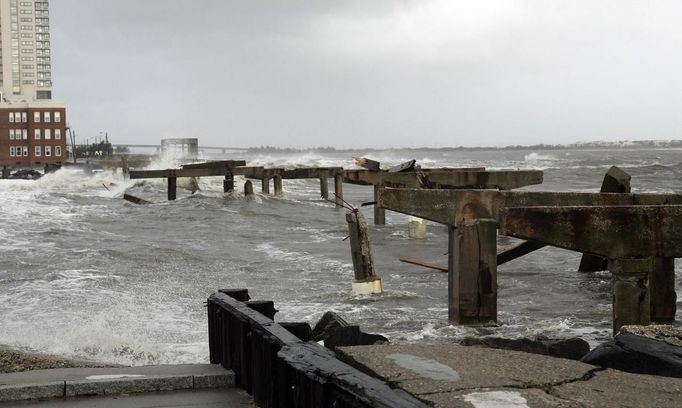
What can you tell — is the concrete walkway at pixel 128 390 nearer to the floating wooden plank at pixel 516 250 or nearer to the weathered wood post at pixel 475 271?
the weathered wood post at pixel 475 271

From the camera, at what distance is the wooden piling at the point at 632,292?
8.67 metres

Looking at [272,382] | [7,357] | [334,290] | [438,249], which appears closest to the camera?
[272,382]

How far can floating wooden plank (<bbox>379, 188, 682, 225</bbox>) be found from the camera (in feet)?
33.3

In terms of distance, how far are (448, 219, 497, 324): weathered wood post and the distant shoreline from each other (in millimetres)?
4623

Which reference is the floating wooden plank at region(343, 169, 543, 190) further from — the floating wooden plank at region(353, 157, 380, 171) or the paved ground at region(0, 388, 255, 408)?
the paved ground at region(0, 388, 255, 408)

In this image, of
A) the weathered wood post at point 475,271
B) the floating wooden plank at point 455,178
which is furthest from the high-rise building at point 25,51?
the weathered wood post at point 475,271

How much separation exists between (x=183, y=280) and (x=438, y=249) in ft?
26.9

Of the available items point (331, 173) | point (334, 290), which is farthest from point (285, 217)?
point (334, 290)

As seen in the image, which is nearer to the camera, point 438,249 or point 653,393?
point 653,393

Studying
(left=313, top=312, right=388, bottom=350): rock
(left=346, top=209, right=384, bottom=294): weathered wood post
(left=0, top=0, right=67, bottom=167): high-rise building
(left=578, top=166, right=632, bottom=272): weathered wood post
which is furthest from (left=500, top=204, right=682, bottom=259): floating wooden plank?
(left=0, top=0, right=67, bottom=167): high-rise building

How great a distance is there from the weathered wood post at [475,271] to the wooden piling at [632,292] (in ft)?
5.72

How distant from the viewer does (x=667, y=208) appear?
8852 millimetres

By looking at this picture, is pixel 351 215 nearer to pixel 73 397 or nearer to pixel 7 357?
pixel 7 357

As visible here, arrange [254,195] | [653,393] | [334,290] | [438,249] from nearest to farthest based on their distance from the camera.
→ [653,393], [334,290], [438,249], [254,195]
